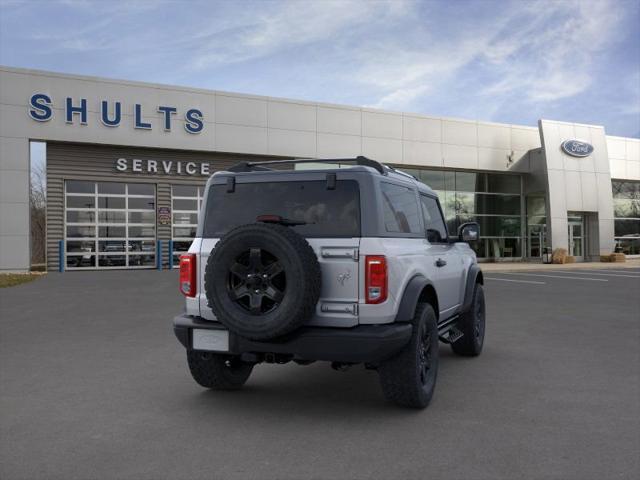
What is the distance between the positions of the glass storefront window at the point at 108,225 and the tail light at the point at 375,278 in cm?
2051

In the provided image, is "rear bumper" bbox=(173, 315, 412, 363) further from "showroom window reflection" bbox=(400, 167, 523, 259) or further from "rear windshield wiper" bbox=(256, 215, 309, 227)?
"showroom window reflection" bbox=(400, 167, 523, 259)

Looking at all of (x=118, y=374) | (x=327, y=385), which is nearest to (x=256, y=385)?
(x=327, y=385)

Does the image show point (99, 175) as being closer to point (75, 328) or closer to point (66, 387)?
point (75, 328)

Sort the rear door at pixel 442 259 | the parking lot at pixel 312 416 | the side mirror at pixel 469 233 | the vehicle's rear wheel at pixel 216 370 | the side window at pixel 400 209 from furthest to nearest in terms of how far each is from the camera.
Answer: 1. the side mirror at pixel 469 233
2. the rear door at pixel 442 259
3. the vehicle's rear wheel at pixel 216 370
4. the side window at pixel 400 209
5. the parking lot at pixel 312 416

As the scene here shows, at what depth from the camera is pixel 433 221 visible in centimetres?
591

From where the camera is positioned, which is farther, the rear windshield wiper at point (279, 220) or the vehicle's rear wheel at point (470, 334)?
the vehicle's rear wheel at point (470, 334)

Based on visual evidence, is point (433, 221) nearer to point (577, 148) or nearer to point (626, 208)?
point (577, 148)

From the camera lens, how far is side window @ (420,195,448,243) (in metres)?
5.46

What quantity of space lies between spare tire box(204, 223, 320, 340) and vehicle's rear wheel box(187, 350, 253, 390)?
0.81 m

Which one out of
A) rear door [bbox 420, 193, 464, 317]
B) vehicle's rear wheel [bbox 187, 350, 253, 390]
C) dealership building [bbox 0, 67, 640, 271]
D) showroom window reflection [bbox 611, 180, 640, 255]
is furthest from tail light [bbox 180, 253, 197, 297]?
showroom window reflection [bbox 611, 180, 640, 255]

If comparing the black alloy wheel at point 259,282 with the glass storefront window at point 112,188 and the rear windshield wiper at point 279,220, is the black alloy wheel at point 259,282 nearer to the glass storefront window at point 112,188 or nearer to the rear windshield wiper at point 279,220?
the rear windshield wiper at point 279,220

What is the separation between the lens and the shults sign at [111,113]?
20.9 m

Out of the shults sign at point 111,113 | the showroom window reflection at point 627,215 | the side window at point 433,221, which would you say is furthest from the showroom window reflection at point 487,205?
the side window at point 433,221

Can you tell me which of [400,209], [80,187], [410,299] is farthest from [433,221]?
[80,187]
